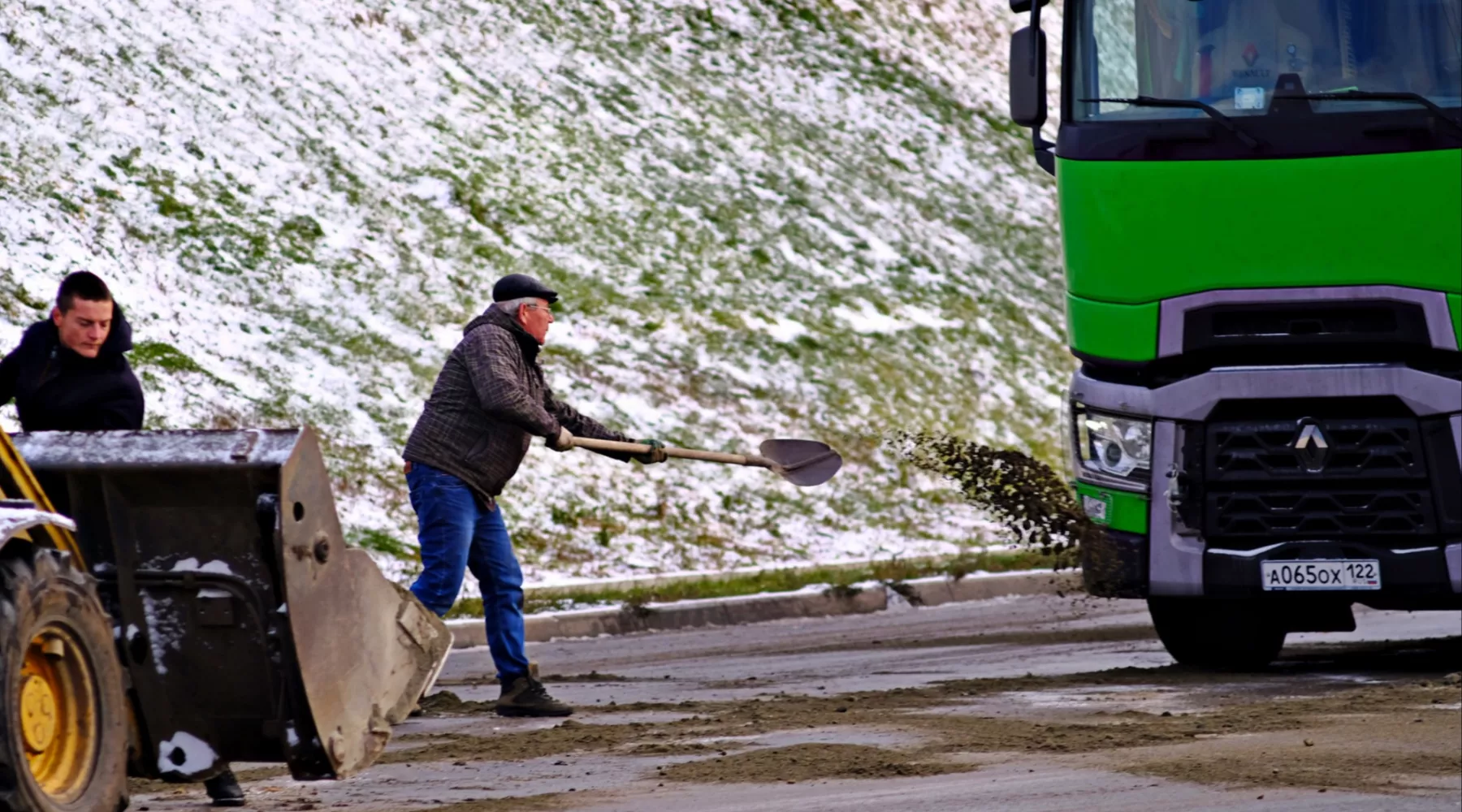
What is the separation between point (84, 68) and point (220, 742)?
15469mm

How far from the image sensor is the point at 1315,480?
9102 mm

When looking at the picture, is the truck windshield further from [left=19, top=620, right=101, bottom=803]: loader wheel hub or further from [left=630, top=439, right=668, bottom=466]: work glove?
[left=19, top=620, right=101, bottom=803]: loader wheel hub

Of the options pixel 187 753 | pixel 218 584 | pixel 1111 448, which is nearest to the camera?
pixel 218 584

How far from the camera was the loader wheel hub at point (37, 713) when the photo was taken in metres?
5.34

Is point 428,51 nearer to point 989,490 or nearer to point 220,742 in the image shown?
point 989,490

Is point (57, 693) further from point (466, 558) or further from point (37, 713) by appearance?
point (466, 558)

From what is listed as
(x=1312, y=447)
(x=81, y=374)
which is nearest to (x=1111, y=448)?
(x=1312, y=447)

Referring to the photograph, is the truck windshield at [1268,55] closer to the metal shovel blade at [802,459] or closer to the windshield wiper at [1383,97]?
the windshield wiper at [1383,97]

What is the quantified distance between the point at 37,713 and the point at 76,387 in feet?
6.56

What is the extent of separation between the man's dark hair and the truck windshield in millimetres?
4445

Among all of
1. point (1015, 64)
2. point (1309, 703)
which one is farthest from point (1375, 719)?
point (1015, 64)

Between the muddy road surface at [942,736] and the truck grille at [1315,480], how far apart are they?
2.26 feet

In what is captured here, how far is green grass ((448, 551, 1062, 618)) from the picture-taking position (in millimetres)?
14094

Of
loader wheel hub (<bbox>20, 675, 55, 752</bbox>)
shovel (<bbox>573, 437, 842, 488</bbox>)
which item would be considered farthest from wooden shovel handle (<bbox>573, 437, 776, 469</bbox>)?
loader wheel hub (<bbox>20, 675, 55, 752</bbox>)
